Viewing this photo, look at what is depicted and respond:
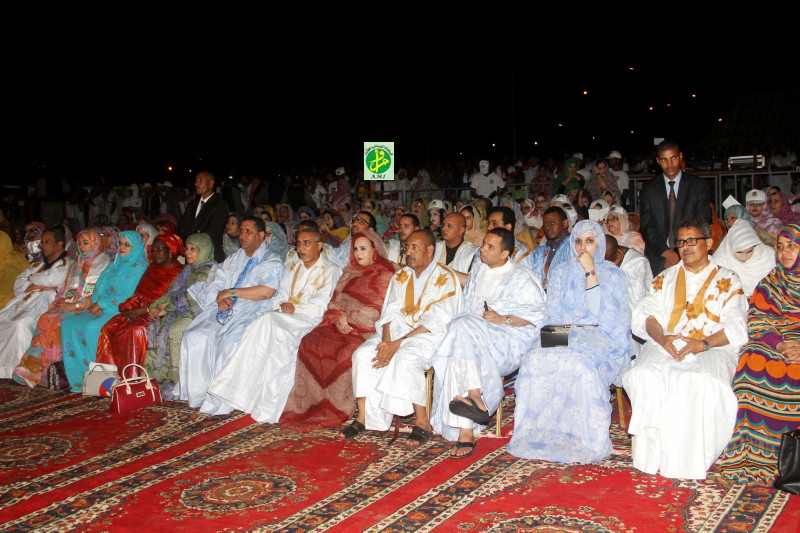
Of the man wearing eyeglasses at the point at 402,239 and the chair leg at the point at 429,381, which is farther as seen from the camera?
the man wearing eyeglasses at the point at 402,239

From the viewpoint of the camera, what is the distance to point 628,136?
1212 inches

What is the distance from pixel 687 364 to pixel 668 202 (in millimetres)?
1853

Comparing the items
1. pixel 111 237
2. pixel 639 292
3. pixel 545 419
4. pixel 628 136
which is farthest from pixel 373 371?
pixel 628 136

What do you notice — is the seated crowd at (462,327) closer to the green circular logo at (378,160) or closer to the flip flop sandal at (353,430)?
the flip flop sandal at (353,430)

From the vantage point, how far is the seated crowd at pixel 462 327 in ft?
14.6

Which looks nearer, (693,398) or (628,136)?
(693,398)

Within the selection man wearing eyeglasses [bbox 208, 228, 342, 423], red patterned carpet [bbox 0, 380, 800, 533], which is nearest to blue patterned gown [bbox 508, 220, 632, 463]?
red patterned carpet [bbox 0, 380, 800, 533]

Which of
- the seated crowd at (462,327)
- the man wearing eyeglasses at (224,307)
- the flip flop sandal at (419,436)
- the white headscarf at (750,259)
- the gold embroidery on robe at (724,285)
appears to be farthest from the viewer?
the man wearing eyeglasses at (224,307)

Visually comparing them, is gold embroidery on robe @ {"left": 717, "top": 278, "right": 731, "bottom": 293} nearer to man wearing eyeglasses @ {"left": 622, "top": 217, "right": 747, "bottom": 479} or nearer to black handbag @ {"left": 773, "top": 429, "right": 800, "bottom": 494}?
man wearing eyeglasses @ {"left": 622, "top": 217, "right": 747, "bottom": 479}

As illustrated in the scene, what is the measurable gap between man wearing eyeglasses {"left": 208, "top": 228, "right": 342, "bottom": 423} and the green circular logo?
33.4 feet

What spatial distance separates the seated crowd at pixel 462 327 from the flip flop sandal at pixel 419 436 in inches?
0.5

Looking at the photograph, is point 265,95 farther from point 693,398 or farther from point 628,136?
point 693,398

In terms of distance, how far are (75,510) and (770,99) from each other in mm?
17962

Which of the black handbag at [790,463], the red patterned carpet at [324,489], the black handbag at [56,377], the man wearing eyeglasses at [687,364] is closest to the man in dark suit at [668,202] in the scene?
the man wearing eyeglasses at [687,364]
